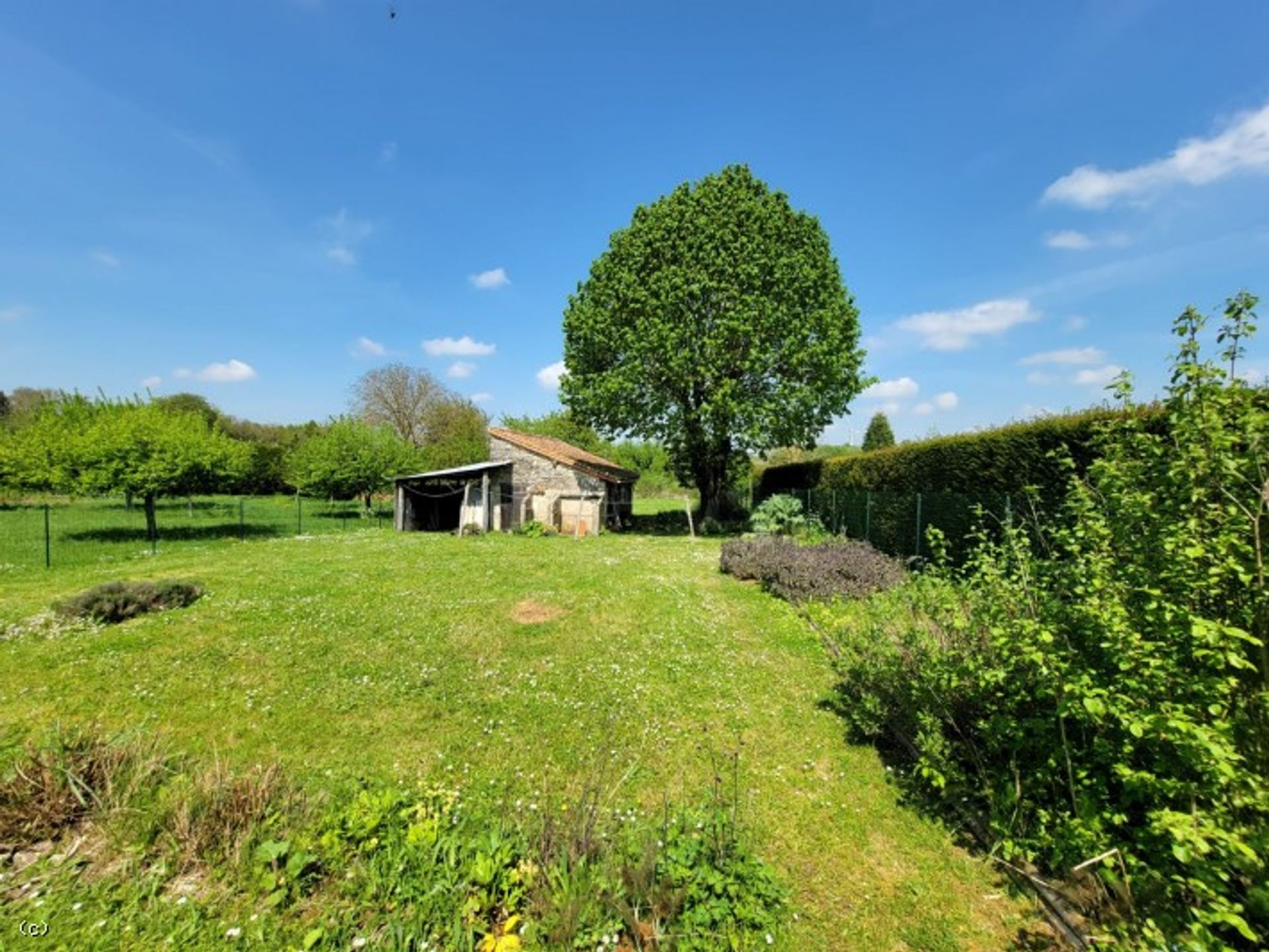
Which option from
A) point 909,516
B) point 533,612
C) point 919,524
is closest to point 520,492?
point 533,612

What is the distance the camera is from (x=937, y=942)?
127 inches

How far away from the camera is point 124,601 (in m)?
9.03

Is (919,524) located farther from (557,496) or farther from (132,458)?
(132,458)

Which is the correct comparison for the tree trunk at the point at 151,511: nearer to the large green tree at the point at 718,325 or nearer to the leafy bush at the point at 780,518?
the large green tree at the point at 718,325

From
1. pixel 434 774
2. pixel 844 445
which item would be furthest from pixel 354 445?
pixel 844 445

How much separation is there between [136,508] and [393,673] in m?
41.1

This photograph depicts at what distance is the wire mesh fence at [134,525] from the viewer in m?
16.3

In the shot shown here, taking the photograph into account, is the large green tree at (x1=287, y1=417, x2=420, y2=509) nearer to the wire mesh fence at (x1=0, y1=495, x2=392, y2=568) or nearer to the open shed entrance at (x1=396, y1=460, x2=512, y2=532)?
the wire mesh fence at (x1=0, y1=495, x2=392, y2=568)

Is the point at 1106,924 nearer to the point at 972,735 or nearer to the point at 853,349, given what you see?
the point at 972,735

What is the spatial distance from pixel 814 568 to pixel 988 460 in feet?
15.7

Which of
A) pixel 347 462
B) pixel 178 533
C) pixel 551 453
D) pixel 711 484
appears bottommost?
pixel 178 533

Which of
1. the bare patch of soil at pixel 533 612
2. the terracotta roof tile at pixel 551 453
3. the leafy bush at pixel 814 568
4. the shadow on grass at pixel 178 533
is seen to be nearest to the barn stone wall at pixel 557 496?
the terracotta roof tile at pixel 551 453

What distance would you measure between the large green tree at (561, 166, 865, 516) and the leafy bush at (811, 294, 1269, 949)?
1736cm

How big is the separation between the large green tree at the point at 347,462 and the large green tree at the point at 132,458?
6.39 metres
